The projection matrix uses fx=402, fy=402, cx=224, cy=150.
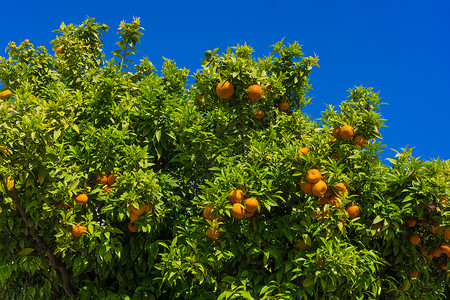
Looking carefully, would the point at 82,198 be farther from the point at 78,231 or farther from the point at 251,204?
the point at 251,204

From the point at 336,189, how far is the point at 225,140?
1659 mm

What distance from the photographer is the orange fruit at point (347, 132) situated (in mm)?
4395

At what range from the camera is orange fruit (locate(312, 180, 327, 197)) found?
3.98 meters

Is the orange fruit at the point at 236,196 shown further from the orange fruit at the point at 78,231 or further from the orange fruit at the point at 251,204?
the orange fruit at the point at 78,231

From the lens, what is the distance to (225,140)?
530 cm

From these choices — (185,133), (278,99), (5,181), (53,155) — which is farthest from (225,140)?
(5,181)

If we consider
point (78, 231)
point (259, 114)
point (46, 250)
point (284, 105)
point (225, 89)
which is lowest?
point (46, 250)

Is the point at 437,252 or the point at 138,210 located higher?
the point at 437,252

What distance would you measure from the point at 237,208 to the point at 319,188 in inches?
32.9

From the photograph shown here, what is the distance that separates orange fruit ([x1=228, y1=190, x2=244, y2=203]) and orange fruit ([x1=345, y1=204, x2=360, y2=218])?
1209mm

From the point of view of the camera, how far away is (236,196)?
402 cm

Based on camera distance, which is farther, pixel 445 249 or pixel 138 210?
pixel 445 249

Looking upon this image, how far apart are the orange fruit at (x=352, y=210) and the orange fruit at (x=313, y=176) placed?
59 centimetres

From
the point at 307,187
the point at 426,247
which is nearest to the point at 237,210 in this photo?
the point at 307,187
